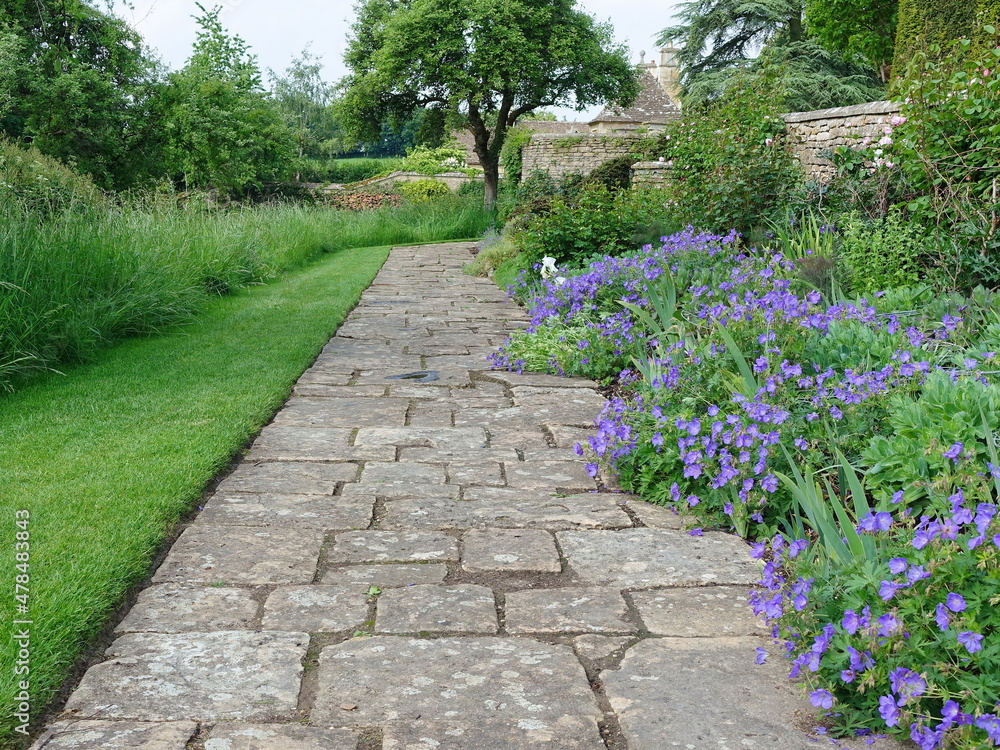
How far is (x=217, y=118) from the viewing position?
1925cm

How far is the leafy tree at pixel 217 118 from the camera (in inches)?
752

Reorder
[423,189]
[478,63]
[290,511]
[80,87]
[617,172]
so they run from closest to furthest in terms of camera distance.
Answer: [290,511] → [617,172] → [80,87] → [478,63] → [423,189]

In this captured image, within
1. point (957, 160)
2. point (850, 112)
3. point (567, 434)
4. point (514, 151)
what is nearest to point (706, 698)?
point (567, 434)

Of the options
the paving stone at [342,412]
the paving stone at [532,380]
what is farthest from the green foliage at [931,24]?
the paving stone at [342,412]

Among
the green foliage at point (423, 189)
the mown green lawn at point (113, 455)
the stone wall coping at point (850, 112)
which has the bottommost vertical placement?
the mown green lawn at point (113, 455)

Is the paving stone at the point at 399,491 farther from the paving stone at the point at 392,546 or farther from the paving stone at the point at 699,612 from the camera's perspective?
the paving stone at the point at 699,612

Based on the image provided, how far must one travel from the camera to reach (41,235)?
5.30 metres

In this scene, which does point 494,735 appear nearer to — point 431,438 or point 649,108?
point 431,438

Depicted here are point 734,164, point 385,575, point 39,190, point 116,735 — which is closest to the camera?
point 116,735

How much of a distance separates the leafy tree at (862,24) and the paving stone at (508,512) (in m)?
15.0

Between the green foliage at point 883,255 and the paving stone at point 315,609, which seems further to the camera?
the green foliage at point 883,255

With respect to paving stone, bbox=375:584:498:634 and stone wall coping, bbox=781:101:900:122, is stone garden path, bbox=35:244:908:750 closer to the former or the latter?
paving stone, bbox=375:584:498:634

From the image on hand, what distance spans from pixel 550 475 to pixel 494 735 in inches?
64.6

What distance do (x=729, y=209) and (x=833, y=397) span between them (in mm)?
4591
